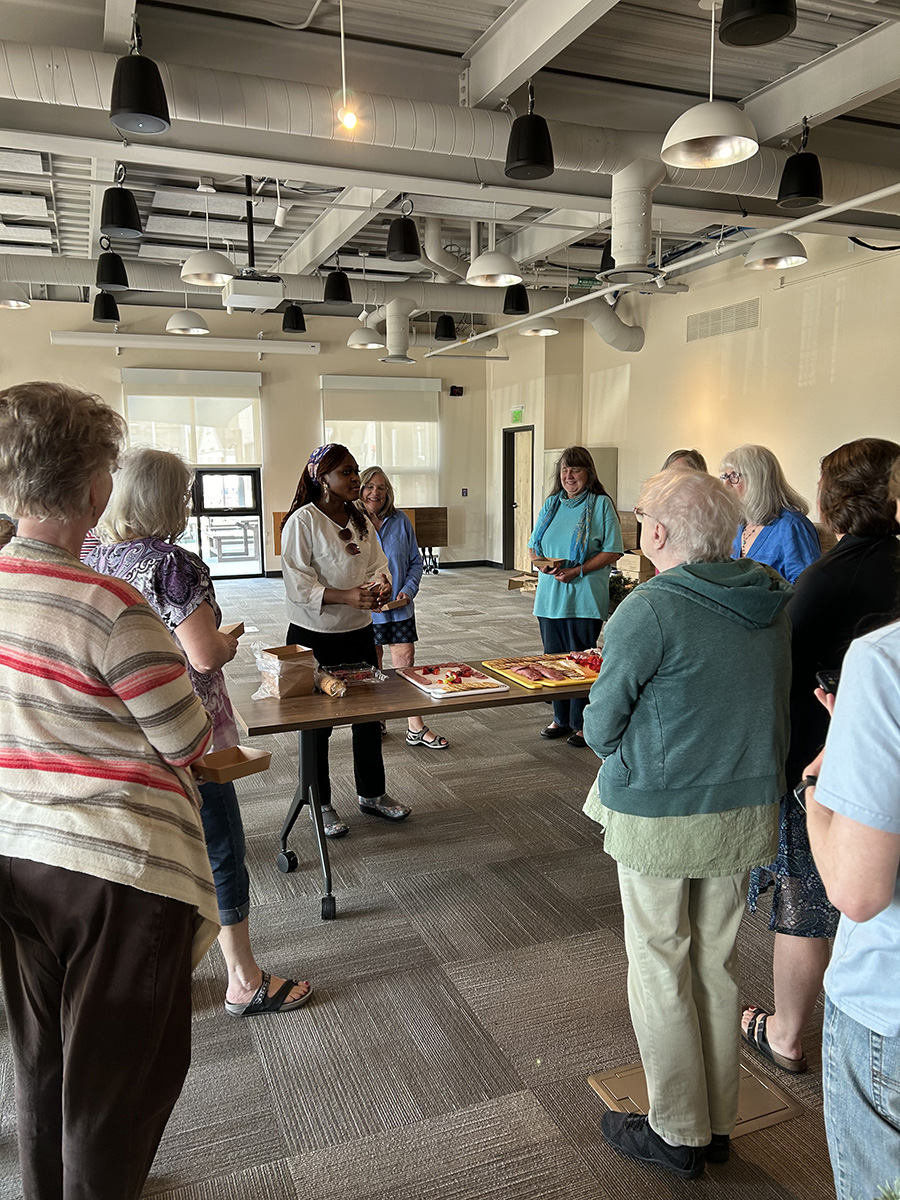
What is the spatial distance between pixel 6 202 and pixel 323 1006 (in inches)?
317

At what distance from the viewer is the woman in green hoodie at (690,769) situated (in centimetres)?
168

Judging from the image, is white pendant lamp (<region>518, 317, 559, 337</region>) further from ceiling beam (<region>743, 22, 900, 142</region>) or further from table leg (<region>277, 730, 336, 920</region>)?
table leg (<region>277, 730, 336, 920</region>)

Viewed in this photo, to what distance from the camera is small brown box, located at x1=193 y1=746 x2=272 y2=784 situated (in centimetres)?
171

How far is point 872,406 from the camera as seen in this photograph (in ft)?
24.4

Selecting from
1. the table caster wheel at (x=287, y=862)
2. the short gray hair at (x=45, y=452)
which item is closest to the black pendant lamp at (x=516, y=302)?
the table caster wheel at (x=287, y=862)

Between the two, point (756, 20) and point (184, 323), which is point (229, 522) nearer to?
point (184, 323)

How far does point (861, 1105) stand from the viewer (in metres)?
1.02

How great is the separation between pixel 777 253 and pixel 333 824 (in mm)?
5091

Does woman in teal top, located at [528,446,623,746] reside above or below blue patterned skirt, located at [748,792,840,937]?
above

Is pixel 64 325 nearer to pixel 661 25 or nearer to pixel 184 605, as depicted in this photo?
pixel 661 25

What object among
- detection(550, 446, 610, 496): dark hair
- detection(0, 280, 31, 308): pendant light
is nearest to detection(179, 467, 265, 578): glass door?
detection(0, 280, 31, 308): pendant light

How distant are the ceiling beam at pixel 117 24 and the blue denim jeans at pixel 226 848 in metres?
3.75

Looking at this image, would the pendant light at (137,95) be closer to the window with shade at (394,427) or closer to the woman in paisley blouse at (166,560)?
the woman in paisley blouse at (166,560)

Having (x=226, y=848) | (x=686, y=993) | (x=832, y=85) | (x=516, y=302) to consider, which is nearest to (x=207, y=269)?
(x=516, y=302)
